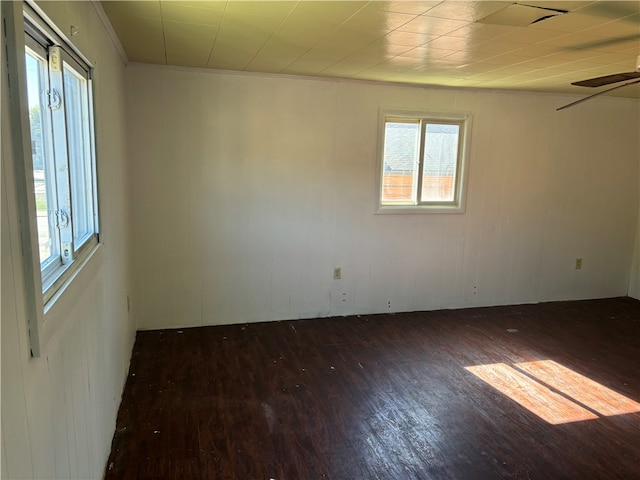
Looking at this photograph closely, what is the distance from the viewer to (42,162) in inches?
57.4

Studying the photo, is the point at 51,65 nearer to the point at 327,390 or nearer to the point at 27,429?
the point at 27,429

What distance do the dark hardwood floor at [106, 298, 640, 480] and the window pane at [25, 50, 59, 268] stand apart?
1272 millimetres

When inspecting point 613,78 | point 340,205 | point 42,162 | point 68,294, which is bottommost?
point 68,294

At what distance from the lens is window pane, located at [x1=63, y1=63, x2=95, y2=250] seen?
190 cm

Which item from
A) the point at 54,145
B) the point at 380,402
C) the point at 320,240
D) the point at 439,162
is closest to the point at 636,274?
the point at 439,162

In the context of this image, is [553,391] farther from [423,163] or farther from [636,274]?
[636,274]

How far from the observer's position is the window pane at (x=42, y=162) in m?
1.39

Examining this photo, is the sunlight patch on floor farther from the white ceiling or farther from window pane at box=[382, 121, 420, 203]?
the white ceiling

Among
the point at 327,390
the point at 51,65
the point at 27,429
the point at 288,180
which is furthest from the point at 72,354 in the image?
the point at 288,180

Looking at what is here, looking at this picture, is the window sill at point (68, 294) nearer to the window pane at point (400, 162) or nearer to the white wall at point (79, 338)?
the white wall at point (79, 338)

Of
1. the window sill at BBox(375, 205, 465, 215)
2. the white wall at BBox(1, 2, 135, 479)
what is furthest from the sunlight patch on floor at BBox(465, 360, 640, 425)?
the white wall at BBox(1, 2, 135, 479)

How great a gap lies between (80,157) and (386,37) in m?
1.75

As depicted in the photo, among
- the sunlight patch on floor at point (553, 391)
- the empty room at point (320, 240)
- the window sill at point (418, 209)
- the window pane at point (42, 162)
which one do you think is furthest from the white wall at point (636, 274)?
the window pane at point (42, 162)

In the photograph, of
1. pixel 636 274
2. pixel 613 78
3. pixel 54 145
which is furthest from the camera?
pixel 636 274
